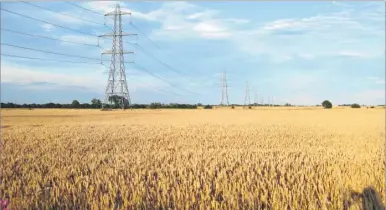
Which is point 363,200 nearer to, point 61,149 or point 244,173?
point 244,173

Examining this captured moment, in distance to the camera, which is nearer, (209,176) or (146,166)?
(209,176)

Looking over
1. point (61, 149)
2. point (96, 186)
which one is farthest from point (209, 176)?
point (61, 149)

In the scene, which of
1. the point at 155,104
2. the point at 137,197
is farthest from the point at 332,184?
the point at 155,104

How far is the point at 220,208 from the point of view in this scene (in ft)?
15.5

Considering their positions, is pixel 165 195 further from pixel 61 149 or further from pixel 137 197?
pixel 61 149

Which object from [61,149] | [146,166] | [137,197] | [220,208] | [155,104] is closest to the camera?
[220,208]

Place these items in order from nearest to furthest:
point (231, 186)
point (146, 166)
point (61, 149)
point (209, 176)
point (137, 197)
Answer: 1. point (137, 197)
2. point (231, 186)
3. point (209, 176)
4. point (146, 166)
5. point (61, 149)

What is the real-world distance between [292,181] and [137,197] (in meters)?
2.31

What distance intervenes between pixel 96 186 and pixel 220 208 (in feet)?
6.45

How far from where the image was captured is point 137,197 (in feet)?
16.6

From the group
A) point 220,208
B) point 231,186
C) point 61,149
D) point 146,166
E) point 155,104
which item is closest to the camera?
point 220,208

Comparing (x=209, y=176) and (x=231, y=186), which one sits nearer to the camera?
(x=231, y=186)

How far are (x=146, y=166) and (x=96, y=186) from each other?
5.06ft

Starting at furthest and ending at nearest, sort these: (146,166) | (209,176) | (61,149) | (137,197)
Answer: (61,149)
(146,166)
(209,176)
(137,197)
